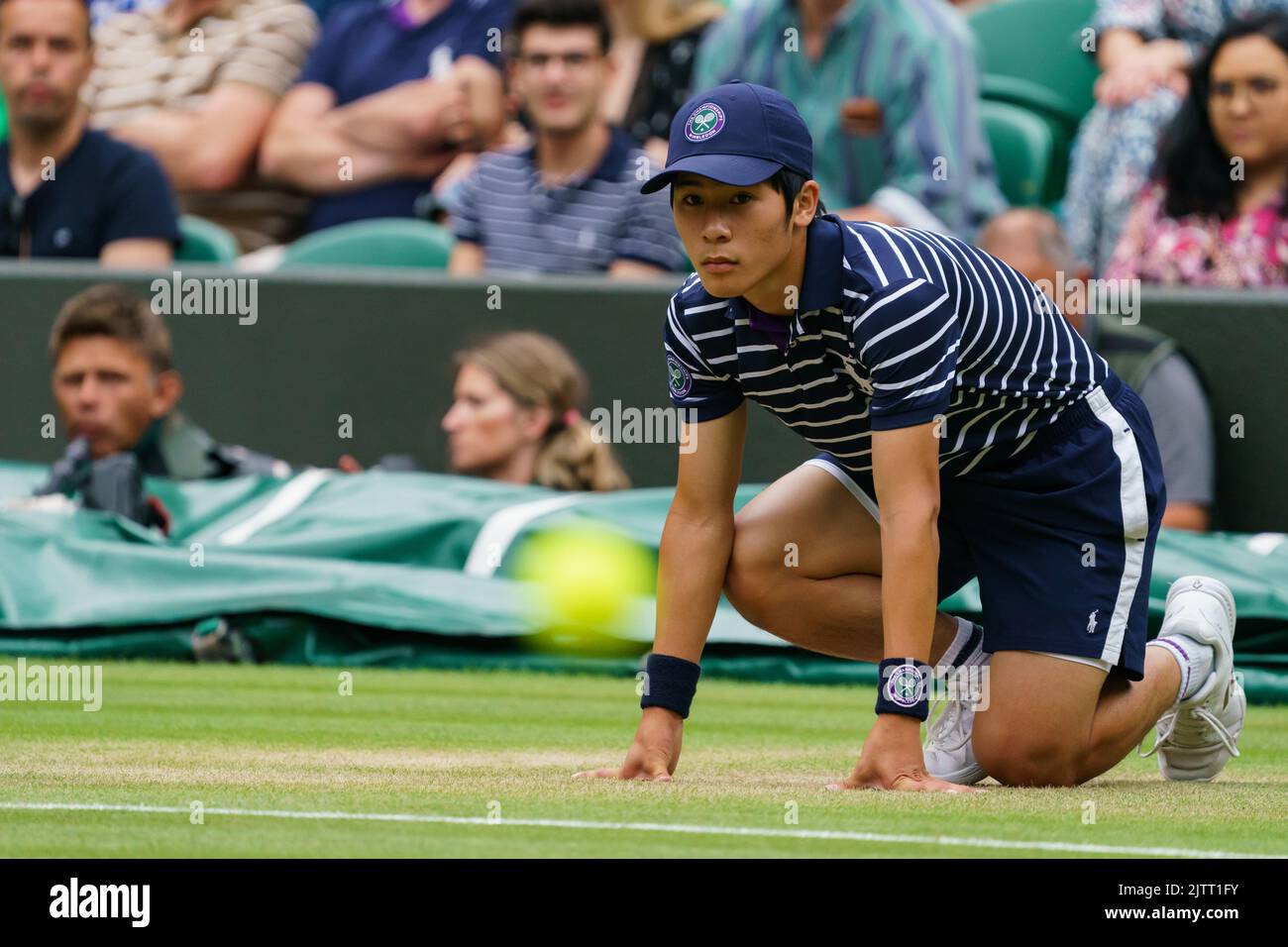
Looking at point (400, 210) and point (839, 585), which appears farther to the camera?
point (400, 210)

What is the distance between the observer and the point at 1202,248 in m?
9.88

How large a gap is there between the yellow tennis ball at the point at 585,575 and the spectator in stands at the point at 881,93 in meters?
2.43

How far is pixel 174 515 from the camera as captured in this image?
9125 mm

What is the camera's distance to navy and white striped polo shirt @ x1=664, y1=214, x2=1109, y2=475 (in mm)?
4699

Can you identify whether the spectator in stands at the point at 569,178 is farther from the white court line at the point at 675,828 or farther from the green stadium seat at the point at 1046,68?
the white court line at the point at 675,828

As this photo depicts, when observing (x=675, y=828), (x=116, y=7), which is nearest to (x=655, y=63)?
(x=116, y=7)

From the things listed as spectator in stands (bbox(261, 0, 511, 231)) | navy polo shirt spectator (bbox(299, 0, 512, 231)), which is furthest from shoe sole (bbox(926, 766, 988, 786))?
navy polo shirt spectator (bbox(299, 0, 512, 231))

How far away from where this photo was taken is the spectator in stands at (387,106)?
11570 millimetres

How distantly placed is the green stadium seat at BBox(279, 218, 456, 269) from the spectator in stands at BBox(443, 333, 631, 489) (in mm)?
1311

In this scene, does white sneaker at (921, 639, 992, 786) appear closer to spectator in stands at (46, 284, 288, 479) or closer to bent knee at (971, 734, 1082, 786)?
bent knee at (971, 734, 1082, 786)

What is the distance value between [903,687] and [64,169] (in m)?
7.48
